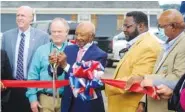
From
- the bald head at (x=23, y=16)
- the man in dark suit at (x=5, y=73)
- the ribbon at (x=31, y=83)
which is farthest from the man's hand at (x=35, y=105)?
the bald head at (x=23, y=16)

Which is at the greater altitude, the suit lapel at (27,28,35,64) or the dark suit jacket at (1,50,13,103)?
the suit lapel at (27,28,35,64)

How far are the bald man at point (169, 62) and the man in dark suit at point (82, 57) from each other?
2.65ft

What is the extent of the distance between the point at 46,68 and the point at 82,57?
0.56 m

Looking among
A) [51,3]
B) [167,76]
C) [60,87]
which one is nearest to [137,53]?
[167,76]

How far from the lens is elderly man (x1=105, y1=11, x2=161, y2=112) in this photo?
4906 millimetres

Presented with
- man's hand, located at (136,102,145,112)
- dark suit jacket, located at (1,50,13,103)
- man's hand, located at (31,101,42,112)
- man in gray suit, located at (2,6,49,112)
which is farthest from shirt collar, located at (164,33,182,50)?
dark suit jacket, located at (1,50,13,103)

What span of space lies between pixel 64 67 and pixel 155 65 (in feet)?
3.42

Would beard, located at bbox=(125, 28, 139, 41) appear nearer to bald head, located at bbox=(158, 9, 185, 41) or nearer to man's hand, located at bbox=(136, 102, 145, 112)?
bald head, located at bbox=(158, 9, 185, 41)

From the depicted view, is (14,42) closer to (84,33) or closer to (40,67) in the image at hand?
(40,67)

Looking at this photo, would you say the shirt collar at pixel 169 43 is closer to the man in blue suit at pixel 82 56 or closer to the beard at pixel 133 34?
the beard at pixel 133 34

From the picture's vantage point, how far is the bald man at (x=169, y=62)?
4.41 m

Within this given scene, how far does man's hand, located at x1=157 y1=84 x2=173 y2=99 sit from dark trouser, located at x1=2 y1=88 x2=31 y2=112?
84.7 inches

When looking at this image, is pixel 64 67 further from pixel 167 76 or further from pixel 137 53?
pixel 167 76

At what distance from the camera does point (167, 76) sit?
4473mm
